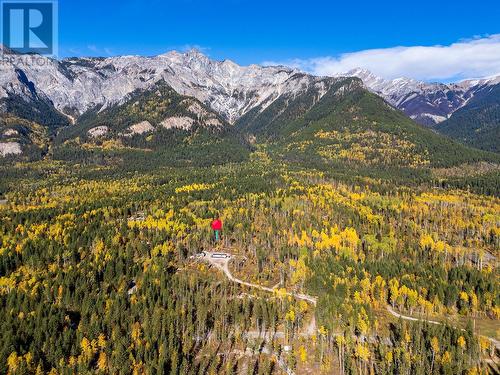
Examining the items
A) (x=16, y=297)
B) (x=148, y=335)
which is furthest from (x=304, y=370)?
(x=16, y=297)

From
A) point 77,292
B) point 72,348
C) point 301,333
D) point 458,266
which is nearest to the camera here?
point 72,348

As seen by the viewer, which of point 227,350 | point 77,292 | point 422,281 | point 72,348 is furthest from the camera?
point 422,281

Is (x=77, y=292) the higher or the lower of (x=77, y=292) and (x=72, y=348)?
the higher

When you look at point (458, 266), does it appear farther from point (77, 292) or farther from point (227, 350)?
point (77, 292)

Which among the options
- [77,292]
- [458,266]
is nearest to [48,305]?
[77,292]

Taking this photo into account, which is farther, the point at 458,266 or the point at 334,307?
the point at 458,266

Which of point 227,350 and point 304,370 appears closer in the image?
point 304,370

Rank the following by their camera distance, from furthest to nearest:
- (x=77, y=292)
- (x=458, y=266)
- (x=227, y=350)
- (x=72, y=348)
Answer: (x=458, y=266) < (x=77, y=292) < (x=227, y=350) < (x=72, y=348)

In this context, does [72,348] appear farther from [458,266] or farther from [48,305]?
[458,266]

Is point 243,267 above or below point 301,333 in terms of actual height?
above
